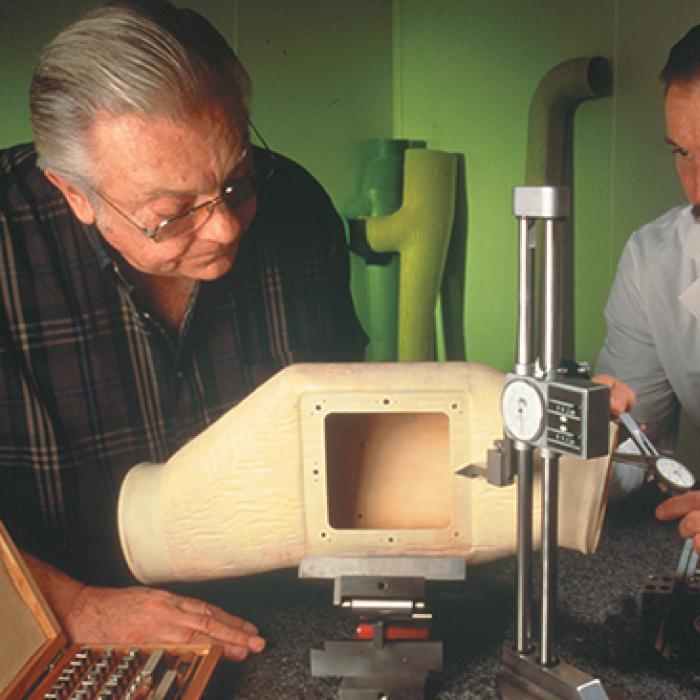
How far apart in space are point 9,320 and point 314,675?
33.9 inches

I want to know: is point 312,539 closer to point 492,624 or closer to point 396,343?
point 492,624

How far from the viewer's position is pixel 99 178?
137 centimetres

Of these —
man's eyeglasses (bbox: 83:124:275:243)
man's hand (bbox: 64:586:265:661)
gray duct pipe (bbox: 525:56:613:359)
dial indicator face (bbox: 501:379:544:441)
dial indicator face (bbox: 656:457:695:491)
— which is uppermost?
gray duct pipe (bbox: 525:56:613:359)

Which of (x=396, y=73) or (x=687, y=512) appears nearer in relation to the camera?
(x=687, y=512)

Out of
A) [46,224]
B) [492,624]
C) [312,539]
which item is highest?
[46,224]

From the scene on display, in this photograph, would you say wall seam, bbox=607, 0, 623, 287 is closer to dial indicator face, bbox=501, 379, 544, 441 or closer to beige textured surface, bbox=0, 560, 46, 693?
dial indicator face, bbox=501, 379, 544, 441

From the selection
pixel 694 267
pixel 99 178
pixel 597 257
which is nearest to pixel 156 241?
pixel 99 178

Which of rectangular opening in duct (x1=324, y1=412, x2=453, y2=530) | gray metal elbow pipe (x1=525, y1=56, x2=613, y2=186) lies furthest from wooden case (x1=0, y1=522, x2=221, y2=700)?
gray metal elbow pipe (x1=525, y1=56, x2=613, y2=186)

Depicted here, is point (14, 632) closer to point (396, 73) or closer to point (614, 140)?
point (614, 140)

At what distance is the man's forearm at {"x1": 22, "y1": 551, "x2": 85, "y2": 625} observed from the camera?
1.22 meters

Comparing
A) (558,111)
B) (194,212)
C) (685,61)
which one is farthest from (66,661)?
(558,111)

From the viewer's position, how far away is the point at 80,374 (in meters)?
1.62

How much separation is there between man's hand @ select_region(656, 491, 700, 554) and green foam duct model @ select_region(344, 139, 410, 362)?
1.76m

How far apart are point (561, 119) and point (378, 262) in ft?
2.72
